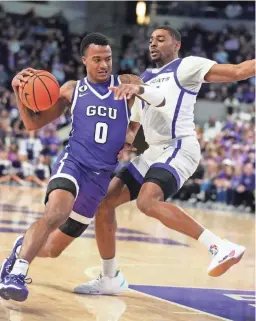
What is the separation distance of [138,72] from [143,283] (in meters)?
18.8

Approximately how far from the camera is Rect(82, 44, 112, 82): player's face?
19.3 feet

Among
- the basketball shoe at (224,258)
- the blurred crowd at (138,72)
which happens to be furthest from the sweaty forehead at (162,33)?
the blurred crowd at (138,72)

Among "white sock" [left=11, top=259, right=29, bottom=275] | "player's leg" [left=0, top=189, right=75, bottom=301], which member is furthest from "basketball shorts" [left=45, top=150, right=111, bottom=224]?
"white sock" [left=11, top=259, right=29, bottom=275]

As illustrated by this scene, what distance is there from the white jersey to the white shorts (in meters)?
0.06

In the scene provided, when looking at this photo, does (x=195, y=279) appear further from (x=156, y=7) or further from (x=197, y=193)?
(x=156, y=7)

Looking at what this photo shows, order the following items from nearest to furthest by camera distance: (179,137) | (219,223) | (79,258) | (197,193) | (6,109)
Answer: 1. (179,137)
2. (79,258)
3. (219,223)
4. (197,193)
5. (6,109)

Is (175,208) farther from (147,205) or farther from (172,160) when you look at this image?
(172,160)

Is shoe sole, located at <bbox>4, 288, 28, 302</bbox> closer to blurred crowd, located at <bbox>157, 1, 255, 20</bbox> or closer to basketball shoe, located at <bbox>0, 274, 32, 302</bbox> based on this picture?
basketball shoe, located at <bbox>0, 274, 32, 302</bbox>

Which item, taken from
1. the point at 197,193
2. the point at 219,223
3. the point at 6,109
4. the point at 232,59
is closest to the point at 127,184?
the point at 219,223

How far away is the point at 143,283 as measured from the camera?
7.01 metres

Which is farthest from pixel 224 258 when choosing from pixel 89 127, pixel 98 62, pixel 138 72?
pixel 138 72

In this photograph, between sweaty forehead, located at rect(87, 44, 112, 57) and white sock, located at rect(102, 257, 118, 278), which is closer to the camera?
sweaty forehead, located at rect(87, 44, 112, 57)

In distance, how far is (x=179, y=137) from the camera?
6250mm

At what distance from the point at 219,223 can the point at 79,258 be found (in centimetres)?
610
